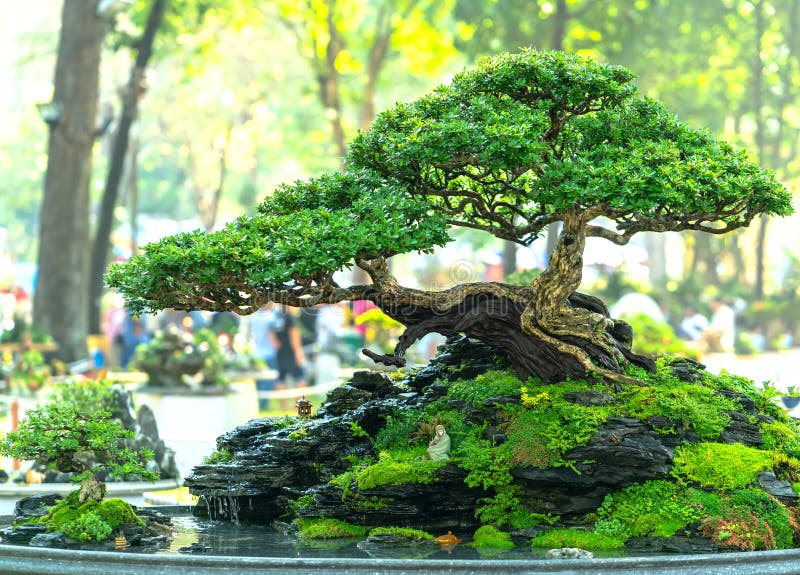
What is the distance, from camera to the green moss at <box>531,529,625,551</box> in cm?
945

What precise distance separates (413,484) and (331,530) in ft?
2.76

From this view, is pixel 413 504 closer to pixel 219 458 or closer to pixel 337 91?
pixel 219 458

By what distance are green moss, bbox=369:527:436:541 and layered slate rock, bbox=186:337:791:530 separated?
336mm

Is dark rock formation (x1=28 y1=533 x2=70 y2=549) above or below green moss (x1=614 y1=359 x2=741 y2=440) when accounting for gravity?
below

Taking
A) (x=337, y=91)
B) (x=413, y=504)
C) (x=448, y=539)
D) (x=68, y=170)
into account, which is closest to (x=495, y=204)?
Result: (x=413, y=504)

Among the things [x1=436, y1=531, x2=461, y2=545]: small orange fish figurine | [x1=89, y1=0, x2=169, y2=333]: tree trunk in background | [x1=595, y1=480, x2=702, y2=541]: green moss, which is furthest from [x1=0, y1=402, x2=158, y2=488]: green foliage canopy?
[x1=89, y1=0, x2=169, y2=333]: tree trunk in background

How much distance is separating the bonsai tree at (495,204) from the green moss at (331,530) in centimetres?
158

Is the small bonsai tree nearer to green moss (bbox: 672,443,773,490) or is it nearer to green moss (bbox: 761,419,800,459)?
green moss (bbox: 672,443,773,490)

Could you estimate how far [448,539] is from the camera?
9828 millimetres

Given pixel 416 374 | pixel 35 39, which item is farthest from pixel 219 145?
pixel 416 374

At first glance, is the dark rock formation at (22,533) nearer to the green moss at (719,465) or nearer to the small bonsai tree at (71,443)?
the small bonsai tree at (71,443)

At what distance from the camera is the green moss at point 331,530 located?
10.0 m

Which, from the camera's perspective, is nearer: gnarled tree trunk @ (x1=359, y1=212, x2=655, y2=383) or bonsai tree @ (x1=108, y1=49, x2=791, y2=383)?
bonsai tree @ (x1=108, y1=49, x2=791, y2=383)

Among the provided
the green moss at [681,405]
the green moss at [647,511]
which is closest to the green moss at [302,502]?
the green moss at [647,511]
